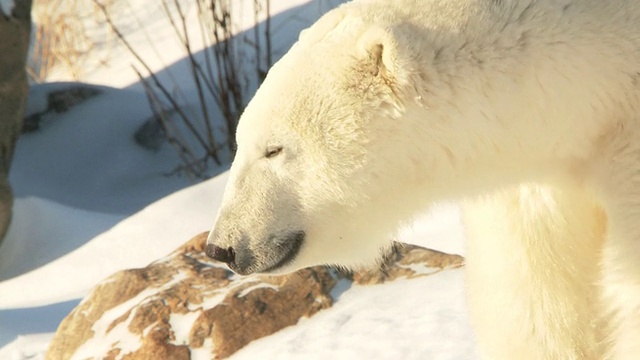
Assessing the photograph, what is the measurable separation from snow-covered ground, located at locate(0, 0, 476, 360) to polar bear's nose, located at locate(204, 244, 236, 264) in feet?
1.54

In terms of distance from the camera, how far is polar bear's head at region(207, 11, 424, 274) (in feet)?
7.72

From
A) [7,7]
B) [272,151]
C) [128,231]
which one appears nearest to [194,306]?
[272,151]

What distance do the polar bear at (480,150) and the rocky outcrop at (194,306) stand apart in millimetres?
1525

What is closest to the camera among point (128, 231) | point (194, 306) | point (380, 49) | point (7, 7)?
point (380, 49)

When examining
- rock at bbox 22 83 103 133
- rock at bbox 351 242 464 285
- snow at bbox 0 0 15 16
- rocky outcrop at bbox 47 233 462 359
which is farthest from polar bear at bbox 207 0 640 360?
rock at bbox 22 83 103 133

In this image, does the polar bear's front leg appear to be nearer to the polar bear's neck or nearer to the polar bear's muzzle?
the polar bear's neck

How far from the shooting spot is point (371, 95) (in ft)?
7.69

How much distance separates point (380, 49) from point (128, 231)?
172 inches

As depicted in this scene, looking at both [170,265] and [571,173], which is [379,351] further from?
[571,173]

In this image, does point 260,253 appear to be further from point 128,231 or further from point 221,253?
point 128,231

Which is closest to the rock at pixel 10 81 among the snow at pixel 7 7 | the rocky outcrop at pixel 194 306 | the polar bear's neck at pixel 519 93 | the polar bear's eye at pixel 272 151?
the snow at pixel 7 7

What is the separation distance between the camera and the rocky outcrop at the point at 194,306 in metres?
4.05

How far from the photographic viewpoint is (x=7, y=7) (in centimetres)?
679

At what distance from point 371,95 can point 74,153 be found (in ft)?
21.0
